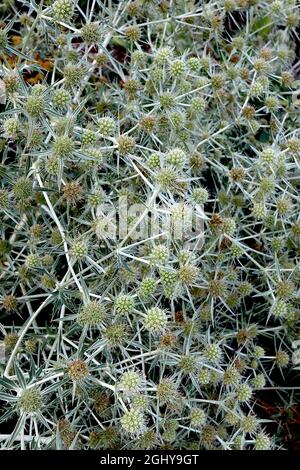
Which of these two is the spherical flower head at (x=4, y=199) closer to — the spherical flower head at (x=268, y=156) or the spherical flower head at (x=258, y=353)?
the spherical flower head at (x=268, y=156)

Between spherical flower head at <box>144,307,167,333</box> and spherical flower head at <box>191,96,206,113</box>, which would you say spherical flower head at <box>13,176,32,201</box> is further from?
spherical flower head at <box>191,96,206,113</box>

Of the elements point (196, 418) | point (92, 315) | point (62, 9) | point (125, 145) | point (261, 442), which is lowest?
point (261, 442)

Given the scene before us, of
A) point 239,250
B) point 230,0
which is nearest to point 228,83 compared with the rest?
point 230,0

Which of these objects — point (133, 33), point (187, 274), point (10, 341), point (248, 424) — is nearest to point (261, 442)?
point (248, 424)

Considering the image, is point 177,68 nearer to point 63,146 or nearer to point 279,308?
point 63,146

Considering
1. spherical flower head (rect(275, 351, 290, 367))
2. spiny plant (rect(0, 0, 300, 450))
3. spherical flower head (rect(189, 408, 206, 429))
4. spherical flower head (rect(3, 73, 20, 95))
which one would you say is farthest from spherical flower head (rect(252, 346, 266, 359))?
spherical flower head (rect(3, 73, 20, 95))
